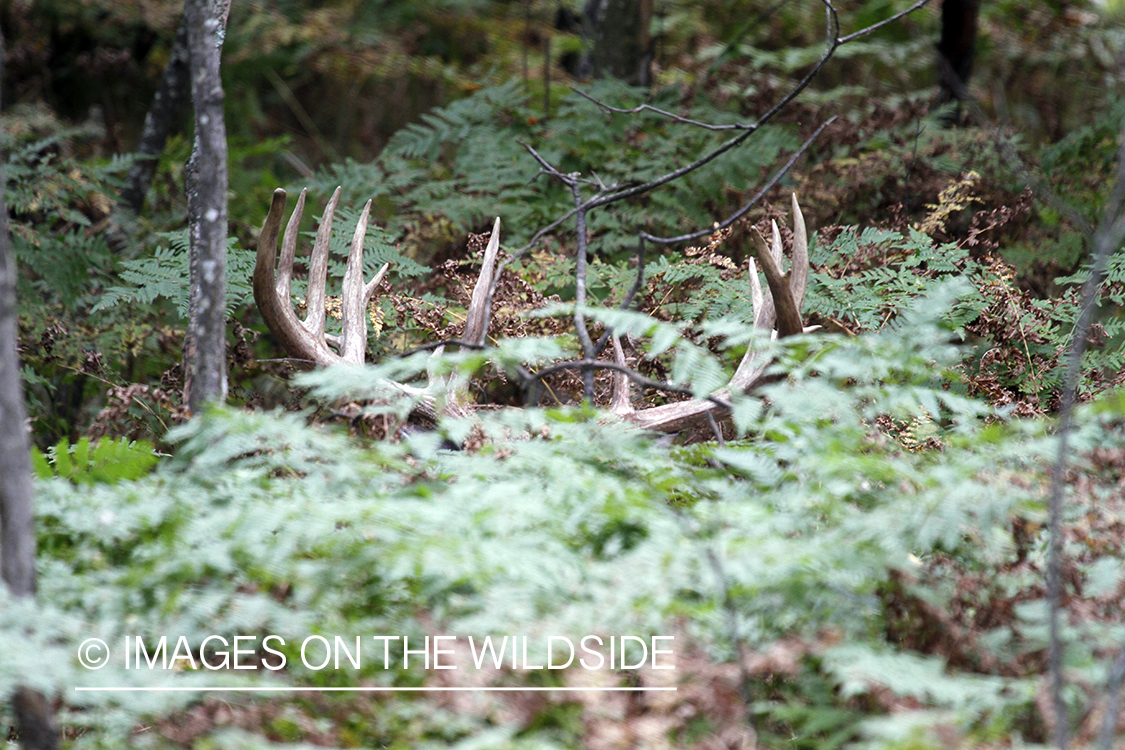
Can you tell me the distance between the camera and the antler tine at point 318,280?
132 inches

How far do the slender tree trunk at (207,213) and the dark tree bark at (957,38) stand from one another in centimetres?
532

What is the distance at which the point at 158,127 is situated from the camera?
Result: 234 inches

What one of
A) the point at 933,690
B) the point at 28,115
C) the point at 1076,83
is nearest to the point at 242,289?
the point at 933,690

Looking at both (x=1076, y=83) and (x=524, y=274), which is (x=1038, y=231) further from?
(x=1076, y=83)

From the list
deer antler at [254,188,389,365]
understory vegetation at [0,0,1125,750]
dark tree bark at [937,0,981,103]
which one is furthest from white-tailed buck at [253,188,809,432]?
dark tree bark at [937,0,981,103]

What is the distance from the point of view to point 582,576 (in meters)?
1.92

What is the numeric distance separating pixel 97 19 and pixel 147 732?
30.6 feet

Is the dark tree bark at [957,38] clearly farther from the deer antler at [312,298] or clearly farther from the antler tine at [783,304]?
the deer antler at [312,298]

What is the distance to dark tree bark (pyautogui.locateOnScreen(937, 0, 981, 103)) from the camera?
637 centimetres

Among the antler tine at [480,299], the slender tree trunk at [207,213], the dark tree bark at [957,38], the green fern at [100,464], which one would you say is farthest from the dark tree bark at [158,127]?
the dark tree bark at [957,38]

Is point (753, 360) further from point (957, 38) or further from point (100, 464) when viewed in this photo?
point (957, 38)

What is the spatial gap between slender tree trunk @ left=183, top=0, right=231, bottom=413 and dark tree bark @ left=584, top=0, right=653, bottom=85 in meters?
4.31

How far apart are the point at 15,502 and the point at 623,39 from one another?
5.63 m

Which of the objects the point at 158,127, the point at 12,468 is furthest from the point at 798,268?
the point at 158,127
